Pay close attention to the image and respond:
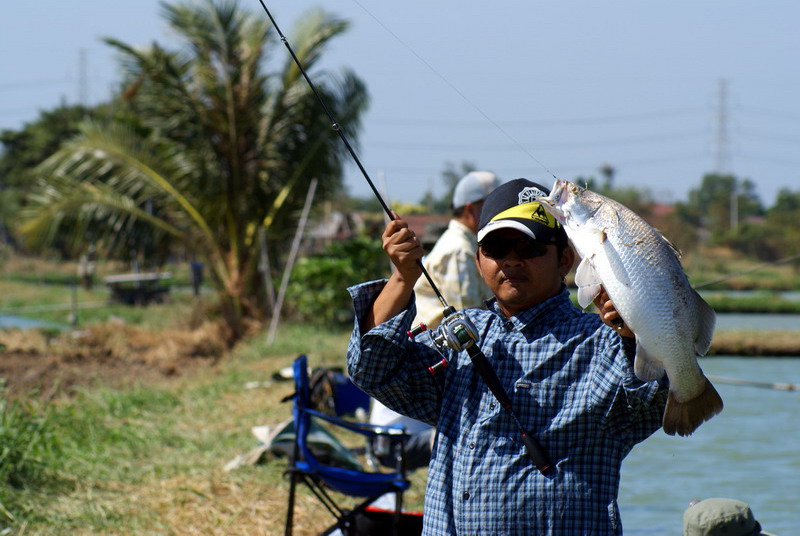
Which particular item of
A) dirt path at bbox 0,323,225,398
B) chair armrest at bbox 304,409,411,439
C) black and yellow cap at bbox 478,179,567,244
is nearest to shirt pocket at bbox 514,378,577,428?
black and yellow cap at bbox 478,179,567,244

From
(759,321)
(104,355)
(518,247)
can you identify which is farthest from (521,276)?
(759,321)

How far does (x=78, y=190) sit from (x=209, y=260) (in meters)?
2.42

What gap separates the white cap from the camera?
5.05m

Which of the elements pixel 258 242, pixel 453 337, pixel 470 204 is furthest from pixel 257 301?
pixel 453 337

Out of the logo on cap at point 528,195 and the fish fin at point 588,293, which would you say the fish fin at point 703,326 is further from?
the logo on cap at point 528,195

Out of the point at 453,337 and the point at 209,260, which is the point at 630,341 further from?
the point at 209,260

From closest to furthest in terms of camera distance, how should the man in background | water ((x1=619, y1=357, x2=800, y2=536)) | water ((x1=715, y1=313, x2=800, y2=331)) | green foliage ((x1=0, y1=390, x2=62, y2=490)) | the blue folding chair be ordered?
the blue folding chair < the man in background < green foliage ((x1=0, y1=390, x2=62, y2=490)) < water ((x1=619, y1=357, x2=800, y2=536)) < water ((x1=715, y1=313, x2=800, y2=331))

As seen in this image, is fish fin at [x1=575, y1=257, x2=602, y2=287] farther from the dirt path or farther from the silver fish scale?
the dirt path

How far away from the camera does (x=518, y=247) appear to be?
255 cm

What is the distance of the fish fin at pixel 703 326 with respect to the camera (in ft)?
7.29

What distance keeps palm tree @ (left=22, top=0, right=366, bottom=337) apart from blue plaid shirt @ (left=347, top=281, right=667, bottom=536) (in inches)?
524

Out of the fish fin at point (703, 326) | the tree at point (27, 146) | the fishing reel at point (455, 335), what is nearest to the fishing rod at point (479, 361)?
the fishing reel at point (455, 335)

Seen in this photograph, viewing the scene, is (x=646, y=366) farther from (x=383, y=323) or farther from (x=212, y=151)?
(x=212, y=151)

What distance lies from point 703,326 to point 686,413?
20 cm
